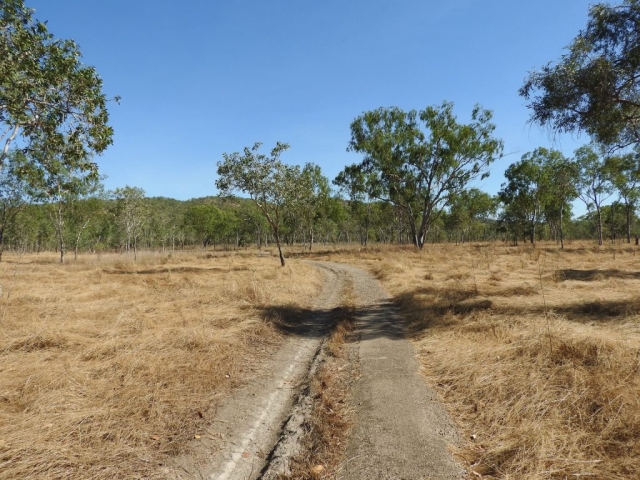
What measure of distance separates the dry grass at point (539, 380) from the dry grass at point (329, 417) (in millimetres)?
1387

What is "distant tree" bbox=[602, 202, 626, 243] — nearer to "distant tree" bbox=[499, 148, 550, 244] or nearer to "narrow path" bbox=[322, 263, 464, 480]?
"distant tree" bbox=[499, 148, 550, 244]

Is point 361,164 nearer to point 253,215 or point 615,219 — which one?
point 253,215

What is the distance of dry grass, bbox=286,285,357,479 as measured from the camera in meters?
3.52

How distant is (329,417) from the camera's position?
14.5ft

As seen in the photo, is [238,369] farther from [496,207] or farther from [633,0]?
[496,207]

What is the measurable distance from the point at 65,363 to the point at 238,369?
9.35 ft

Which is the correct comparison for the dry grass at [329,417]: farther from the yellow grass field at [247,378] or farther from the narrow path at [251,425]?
the narrow path at [251,425]

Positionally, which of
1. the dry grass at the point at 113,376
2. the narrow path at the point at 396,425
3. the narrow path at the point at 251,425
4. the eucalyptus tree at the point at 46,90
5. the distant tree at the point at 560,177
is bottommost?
the narrow path at the point at 251,425

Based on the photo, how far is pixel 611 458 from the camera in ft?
10.3

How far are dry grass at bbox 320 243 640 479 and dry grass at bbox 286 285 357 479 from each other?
139cm

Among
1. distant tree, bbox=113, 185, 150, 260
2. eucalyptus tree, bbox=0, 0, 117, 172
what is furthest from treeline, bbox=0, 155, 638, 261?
eucalyptus tree, bbox=0, 0, 117, 172

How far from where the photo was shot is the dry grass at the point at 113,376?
3471 mm

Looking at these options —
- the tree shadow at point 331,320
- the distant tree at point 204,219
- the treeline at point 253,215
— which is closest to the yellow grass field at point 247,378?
the tree shadow at point 331,320

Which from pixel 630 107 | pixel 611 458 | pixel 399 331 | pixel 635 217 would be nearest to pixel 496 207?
pixel 635 217
